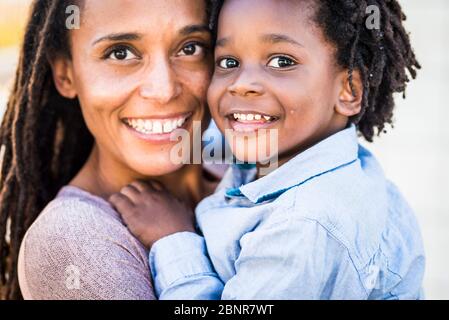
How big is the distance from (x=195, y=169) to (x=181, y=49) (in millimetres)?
579

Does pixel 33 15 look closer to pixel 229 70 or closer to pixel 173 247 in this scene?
pixel 229 70

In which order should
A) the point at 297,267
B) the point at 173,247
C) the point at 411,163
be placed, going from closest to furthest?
1. the point at 297,267
2. the point at 173,247
3. the point at 411,163

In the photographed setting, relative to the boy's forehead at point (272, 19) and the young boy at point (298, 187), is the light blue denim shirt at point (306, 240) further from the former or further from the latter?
the boy's forehead at point (272, 19)

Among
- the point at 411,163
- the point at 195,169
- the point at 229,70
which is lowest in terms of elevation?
the point at 411,163

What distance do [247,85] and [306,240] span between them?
56 cm

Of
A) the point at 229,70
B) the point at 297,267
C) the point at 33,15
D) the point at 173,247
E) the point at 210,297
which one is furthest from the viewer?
the point at 33,15

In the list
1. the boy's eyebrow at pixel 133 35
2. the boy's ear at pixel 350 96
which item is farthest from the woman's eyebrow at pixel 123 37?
the boy's ear at pixel 350 96

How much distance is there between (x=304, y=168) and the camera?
6.79ft

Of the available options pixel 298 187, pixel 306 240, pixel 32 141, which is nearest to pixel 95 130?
pixel 32 141

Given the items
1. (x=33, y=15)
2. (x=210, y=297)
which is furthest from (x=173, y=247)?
(x=33, y=15)

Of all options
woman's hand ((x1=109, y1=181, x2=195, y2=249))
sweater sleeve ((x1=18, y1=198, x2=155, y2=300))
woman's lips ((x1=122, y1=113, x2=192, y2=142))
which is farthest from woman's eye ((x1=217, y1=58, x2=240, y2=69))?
sweater sleeve ((x1=18, y1=198, x2=155, y2=300))

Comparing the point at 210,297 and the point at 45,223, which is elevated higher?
the point at 45,223

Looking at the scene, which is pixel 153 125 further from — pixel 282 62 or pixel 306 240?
pixel 306 240
